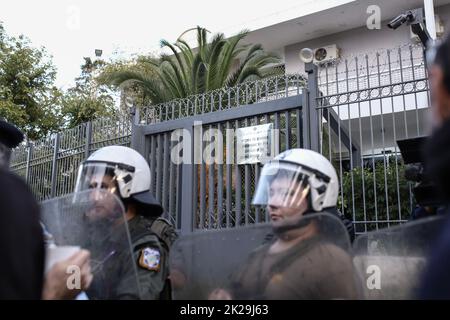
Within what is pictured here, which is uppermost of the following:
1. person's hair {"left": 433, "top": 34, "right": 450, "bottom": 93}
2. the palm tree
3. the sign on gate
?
the palm tree

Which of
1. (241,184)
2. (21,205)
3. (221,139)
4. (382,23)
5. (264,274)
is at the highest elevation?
(382,23)

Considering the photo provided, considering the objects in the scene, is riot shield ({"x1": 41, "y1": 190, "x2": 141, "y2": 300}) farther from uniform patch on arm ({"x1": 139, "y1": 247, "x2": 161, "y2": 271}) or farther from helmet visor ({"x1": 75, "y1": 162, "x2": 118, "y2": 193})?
helmet visor ({"x1": 75, "y1": 162, "x2": 118, "y2": 193})

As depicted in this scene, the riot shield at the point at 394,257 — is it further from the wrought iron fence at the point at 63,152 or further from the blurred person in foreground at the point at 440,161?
the wrought iron fence at the point at 63,152

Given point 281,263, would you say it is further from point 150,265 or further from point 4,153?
point 4,153

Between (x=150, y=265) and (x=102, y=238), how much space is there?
14.6 inches

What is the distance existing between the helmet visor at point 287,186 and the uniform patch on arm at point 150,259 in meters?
0.60

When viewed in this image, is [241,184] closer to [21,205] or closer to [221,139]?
[221,139]

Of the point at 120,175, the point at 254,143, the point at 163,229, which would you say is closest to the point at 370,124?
the point at 254,143

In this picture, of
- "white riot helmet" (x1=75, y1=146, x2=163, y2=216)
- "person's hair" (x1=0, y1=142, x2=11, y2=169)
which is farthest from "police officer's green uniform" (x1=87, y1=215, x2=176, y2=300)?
"person's hair" (x1=0, y1=142, x2=11, y2=169)

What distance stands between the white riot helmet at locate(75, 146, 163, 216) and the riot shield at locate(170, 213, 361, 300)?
3.27 feet

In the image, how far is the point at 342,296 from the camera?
1.49 metres

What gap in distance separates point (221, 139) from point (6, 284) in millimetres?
4055

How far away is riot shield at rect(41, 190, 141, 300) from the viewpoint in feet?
5.92
